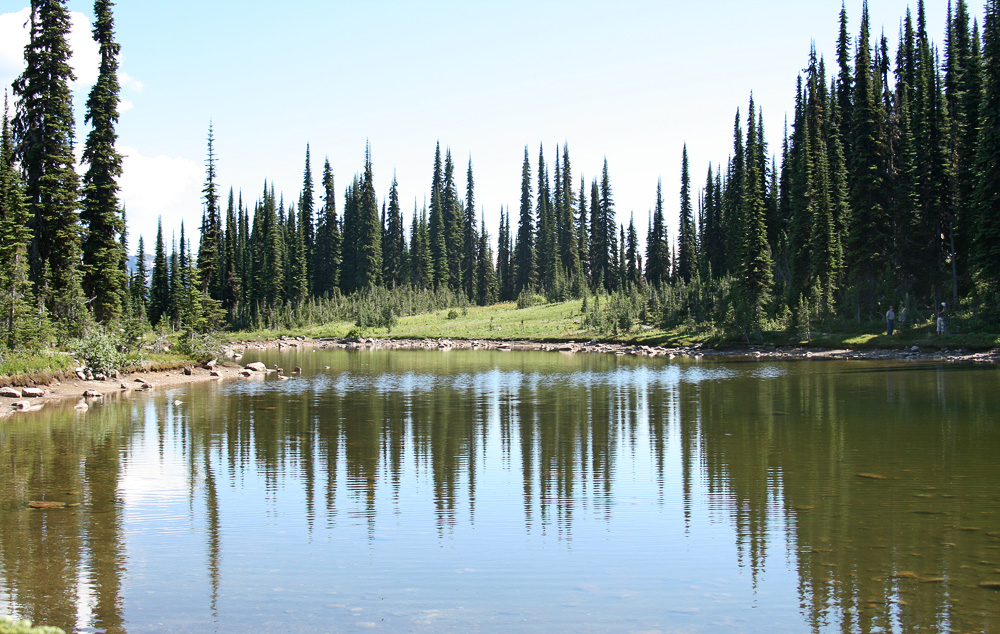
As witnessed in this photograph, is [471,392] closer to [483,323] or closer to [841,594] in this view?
[841,594]

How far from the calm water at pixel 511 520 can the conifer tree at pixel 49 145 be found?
1513cm

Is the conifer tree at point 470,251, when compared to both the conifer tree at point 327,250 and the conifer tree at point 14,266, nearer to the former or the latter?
the conifer tree at point 327,250

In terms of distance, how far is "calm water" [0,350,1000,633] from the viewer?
7.39 metres

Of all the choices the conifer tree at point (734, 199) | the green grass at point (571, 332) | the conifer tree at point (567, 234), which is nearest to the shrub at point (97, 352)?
the green grass at point (571, 332)

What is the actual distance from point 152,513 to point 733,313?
46.4 metres

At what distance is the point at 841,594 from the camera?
7.61 m

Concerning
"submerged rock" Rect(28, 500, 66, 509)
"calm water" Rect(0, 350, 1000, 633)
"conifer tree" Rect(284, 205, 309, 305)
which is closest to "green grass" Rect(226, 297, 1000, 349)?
"conifer tree" Rect(284, 205, 309, 305)

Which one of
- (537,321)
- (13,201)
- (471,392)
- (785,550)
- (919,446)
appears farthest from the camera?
(537,321)

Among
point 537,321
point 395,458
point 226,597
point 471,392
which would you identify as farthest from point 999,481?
point 537,321

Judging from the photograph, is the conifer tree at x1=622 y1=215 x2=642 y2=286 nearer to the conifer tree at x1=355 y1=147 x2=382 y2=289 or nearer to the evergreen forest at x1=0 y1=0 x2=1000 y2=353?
the evergreen forest at x1=0 y1=0 x2=1000 y2=353

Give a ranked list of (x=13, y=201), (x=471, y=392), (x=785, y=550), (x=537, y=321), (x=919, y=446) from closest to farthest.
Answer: (x=785, y=550)
(x=919, y=446)
(x=471, y=392)
(x=13, y=201)
(x=537, y=321)

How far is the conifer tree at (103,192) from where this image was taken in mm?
37250

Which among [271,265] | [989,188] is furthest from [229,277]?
[989,188]

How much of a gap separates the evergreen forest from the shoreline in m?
2.77
